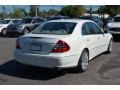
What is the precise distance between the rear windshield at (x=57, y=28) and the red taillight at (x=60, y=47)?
2.11ft

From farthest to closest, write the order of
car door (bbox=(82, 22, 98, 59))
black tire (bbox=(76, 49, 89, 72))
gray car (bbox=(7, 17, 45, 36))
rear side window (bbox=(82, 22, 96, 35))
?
gray car (bbox=(7, 17, 45, 36)), rear side window (bbox=(82, 22, 96, 35)), car door (bbox=(82, 22, 98, 59)), black tire (bbox=(76, 49, 89, 72))

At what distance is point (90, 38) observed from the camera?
8453 millimetres

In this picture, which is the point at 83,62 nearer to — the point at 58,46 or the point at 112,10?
the point at 58,46

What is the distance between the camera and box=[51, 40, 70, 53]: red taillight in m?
7.04

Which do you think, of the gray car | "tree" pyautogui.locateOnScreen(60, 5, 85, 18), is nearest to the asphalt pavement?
the gray car

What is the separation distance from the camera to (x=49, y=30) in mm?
8031

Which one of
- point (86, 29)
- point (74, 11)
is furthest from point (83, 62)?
point (74, 11)

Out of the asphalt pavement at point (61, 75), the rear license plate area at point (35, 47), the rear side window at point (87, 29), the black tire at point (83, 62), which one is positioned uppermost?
the rear side window at point (87, 29)

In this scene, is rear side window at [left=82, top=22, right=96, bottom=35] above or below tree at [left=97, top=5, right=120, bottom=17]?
below

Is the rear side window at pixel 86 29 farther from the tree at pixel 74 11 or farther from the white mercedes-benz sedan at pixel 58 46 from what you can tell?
the tree at pixel 74 11

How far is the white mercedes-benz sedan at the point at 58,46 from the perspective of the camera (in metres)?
7.04

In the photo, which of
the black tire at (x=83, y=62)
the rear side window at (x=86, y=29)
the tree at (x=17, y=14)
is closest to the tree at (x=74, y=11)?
the tree at (x=17, y=14)

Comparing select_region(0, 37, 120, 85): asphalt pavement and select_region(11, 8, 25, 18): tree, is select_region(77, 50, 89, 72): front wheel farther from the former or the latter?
select_region(11, 8, 25, 18): tree

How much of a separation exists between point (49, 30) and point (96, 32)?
1.96 metres
